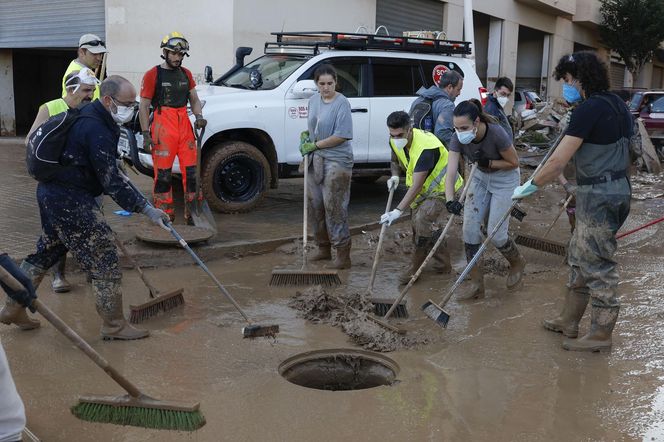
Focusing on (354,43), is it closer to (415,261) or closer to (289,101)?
(289,101)

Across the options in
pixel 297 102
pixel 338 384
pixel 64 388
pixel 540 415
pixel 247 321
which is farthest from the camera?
pixel 297 102

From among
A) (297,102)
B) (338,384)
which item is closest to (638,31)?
(297,102)

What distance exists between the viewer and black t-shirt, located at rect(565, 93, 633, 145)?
4559 mm

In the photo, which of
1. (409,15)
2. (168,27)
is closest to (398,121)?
(168,27)

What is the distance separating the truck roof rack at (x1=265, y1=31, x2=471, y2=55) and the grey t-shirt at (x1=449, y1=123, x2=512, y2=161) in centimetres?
394

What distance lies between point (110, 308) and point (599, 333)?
3.42 metres

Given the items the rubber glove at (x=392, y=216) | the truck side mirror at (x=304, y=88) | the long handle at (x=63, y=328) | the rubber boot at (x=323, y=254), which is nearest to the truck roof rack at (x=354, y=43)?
the truck side mirror at (x=304, y=88)

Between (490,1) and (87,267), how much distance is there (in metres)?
21.0

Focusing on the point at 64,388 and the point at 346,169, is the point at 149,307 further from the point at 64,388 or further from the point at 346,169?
the point at 346,169

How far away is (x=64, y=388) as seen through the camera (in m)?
4.12

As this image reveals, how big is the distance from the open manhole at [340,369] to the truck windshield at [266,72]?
4.95 meters

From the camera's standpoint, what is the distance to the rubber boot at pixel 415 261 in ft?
21.5

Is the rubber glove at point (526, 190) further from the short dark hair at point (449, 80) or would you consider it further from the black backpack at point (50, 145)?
the black backpack at point (50, 145)

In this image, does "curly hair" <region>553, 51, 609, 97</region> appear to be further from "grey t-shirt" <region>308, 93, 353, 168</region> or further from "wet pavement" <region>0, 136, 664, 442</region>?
"grey t-shirt" <region>308, 93, 353, 168</region>
